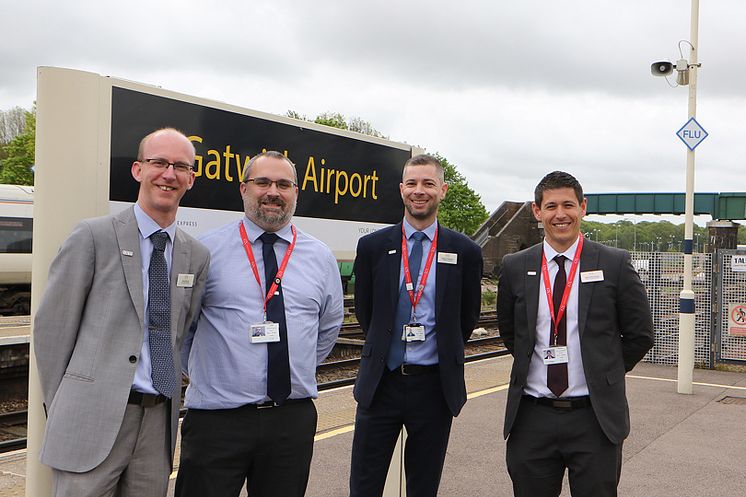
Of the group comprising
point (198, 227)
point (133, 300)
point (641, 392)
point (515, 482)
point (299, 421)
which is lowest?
point (641, 392)

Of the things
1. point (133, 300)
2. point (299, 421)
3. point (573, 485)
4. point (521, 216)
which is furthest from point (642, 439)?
point (521, 216)

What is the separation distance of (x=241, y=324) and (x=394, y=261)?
106 centimetres

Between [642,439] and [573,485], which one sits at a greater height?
[573,485]

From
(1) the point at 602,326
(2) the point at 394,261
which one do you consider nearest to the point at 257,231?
(2) the point at 394,261

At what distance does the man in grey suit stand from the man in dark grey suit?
1653mm

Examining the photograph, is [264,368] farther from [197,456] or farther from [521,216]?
[521,216]

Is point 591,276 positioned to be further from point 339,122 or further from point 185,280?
point 339,122

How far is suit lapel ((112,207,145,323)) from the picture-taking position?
2801mm

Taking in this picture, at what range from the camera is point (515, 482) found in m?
3.49

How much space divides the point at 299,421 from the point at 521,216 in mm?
40690

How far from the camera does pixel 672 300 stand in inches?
498

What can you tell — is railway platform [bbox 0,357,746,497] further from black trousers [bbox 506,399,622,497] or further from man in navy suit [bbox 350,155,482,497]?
black trousers [bbox 506,399,622,497]

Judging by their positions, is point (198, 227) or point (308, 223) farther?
point (308, 223)

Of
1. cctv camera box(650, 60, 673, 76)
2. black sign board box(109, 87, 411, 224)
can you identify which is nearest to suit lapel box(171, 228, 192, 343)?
black sign board box(109, 87, 411, 224)
